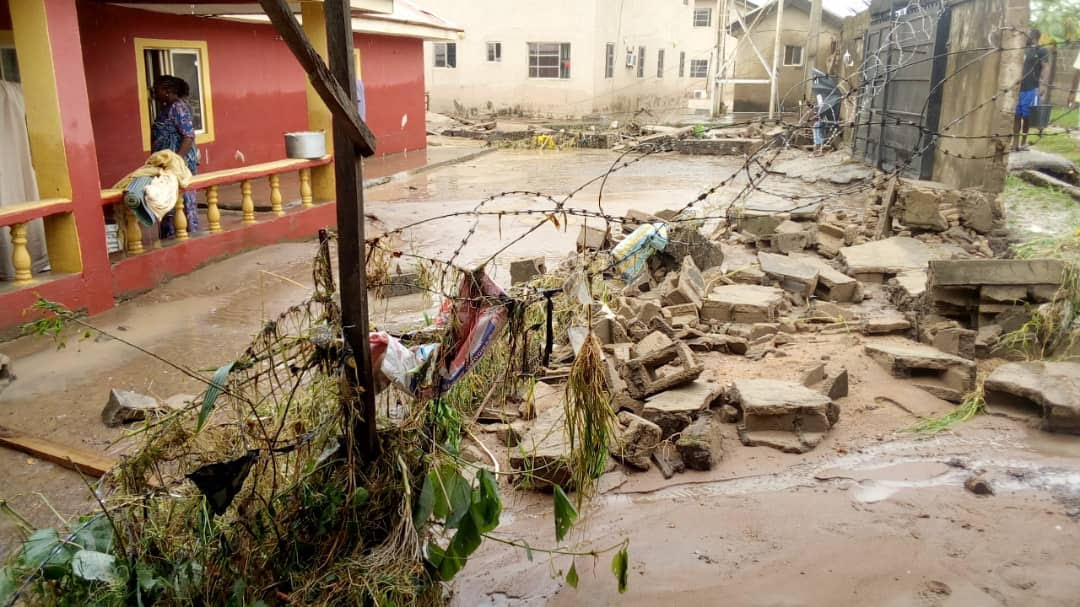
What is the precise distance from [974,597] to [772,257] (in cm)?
536

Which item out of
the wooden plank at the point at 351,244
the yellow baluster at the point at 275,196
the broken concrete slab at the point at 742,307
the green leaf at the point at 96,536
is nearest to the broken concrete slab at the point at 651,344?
the broken concrete slab at the point at 742,307

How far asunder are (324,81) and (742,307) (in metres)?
4.68

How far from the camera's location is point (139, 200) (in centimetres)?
716

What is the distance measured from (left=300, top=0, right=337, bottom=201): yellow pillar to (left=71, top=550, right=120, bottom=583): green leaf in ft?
23.4

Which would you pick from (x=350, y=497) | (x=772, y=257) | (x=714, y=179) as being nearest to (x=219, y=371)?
(x=350, y=497)

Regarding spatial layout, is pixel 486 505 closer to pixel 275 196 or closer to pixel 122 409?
pixel 122 409

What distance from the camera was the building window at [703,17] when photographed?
4166 cm

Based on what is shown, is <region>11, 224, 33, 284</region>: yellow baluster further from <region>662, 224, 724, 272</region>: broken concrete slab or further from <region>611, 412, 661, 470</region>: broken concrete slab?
<region>662, 224, 724, 272</region>: broken concrete slab

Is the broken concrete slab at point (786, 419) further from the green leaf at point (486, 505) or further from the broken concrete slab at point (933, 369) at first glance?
the green leaf at point (486, 505)

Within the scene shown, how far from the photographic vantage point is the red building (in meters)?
6.49

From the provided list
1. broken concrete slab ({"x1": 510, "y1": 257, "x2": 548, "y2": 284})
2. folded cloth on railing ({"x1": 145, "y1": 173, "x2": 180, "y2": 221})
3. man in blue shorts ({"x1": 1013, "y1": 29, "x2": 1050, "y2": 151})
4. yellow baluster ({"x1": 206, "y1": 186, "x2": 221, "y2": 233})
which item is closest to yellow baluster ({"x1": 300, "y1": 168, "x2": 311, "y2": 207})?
yellow baluster ({"x1": 206, "y1": 186, "x2": 221, "y2": 233})

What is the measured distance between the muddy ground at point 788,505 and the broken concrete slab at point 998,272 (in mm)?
687

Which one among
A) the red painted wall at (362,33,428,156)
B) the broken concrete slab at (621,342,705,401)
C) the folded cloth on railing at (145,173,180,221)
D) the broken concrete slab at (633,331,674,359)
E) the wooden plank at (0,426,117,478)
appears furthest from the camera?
the red painted wall at (362,33,428,156)

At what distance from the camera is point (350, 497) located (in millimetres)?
2744
